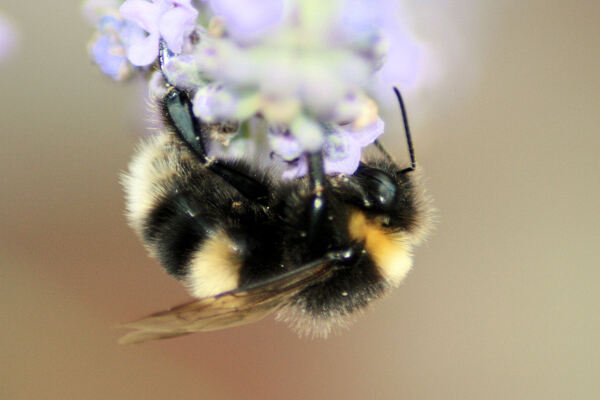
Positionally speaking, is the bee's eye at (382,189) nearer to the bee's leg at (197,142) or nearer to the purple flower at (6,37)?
the bee's leg at (197,142)

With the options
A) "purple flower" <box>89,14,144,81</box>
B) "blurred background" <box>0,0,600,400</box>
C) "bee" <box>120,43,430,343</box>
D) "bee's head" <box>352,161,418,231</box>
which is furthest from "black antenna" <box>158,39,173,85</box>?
"blurred background" <box>0,0,600,400</box>

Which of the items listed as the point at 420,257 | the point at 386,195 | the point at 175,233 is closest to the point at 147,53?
the point at 175,233

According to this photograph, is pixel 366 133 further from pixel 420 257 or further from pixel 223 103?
pixel 420 257

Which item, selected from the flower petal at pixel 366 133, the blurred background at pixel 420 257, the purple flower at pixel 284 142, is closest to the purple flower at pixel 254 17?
the purple flower at pixel 284 142

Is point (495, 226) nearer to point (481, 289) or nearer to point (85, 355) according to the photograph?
point (481, 289)

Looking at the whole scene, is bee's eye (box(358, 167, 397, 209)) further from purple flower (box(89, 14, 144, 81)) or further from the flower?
purple flower (box(89, 14, 144, 81))
